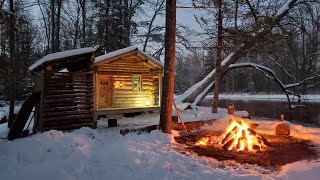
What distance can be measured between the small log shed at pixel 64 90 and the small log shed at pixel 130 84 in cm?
421

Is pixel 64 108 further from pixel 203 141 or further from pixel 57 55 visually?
pixel 203 141

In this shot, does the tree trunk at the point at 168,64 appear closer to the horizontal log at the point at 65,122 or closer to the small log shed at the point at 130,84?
the horizontal log at the point at 65,122

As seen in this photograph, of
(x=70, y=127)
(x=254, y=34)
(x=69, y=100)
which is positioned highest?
(x=254, y=34)

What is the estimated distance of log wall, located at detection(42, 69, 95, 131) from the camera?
11.4 m

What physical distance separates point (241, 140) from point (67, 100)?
7.49 m

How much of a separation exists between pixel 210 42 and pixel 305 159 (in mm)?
12204

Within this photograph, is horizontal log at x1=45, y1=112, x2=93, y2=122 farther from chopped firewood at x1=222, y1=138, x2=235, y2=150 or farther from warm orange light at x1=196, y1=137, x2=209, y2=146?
chopped firewood at x1=222, y1=138, x2=235, y2=150

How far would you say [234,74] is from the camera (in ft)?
194

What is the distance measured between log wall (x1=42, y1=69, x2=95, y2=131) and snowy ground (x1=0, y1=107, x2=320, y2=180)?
1832mm

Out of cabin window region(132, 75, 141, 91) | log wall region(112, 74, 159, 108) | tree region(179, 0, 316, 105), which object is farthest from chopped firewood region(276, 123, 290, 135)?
cabin window region(132, 75, 141, 91)

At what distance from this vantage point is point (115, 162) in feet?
24.0

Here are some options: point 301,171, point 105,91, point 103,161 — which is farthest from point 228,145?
point 105,91

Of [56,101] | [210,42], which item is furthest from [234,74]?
[56,101]

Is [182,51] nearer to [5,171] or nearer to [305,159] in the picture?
[305,159]
